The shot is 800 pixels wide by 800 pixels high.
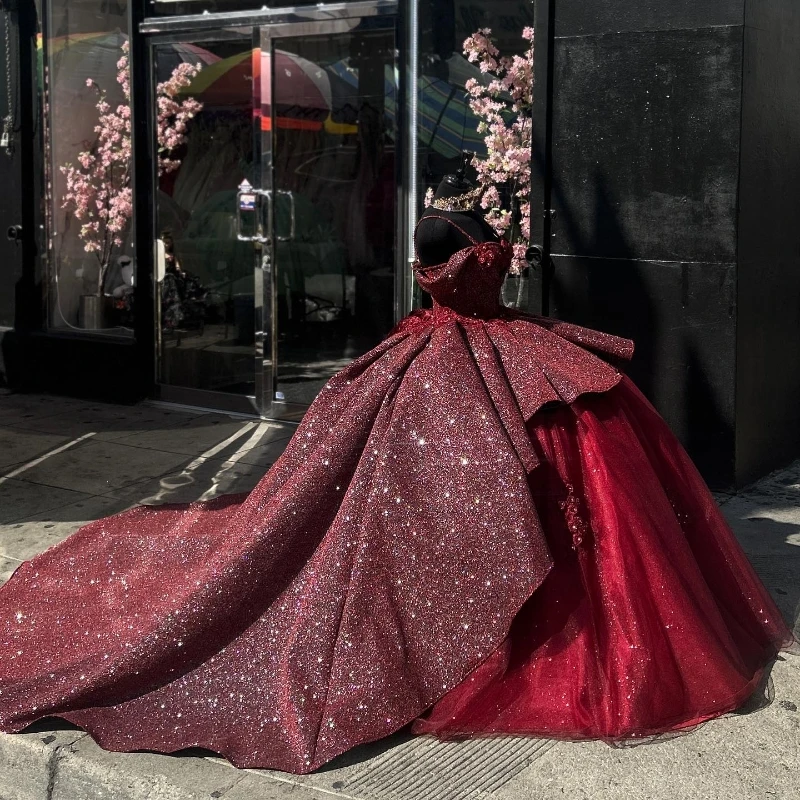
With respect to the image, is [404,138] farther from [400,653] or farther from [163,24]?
[400,653]

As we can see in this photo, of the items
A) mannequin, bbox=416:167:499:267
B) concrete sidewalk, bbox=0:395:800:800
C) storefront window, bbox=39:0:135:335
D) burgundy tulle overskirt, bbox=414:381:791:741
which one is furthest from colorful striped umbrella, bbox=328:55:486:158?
concrete sidewalk, bbox=0:395:800:800

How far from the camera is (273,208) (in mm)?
7309

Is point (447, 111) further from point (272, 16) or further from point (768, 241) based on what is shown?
point (768, 241)

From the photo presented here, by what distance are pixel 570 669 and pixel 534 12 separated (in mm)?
3941

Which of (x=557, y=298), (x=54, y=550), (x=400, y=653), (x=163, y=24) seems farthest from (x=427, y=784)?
(x=163, y=24)

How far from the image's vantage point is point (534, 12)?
607 cm

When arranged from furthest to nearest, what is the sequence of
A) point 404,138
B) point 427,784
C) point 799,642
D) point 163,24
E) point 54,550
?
point 163,24, point 404,138, point 54,550, point 799,642, point 427,784

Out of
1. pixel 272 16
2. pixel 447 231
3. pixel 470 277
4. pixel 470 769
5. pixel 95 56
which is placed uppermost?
pixel 272 16

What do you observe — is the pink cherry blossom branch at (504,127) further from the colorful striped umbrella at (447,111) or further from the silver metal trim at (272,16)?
the silver metal trim at (272,16)

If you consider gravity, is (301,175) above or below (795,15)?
below

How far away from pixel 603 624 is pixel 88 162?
6097mm

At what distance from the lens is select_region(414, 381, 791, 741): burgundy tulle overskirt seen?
3.18 metres

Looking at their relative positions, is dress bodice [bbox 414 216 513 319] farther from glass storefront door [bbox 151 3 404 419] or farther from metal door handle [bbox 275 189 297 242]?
metal door handle [bbox 275 189 297 242]

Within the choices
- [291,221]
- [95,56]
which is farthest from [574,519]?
[95,56]
